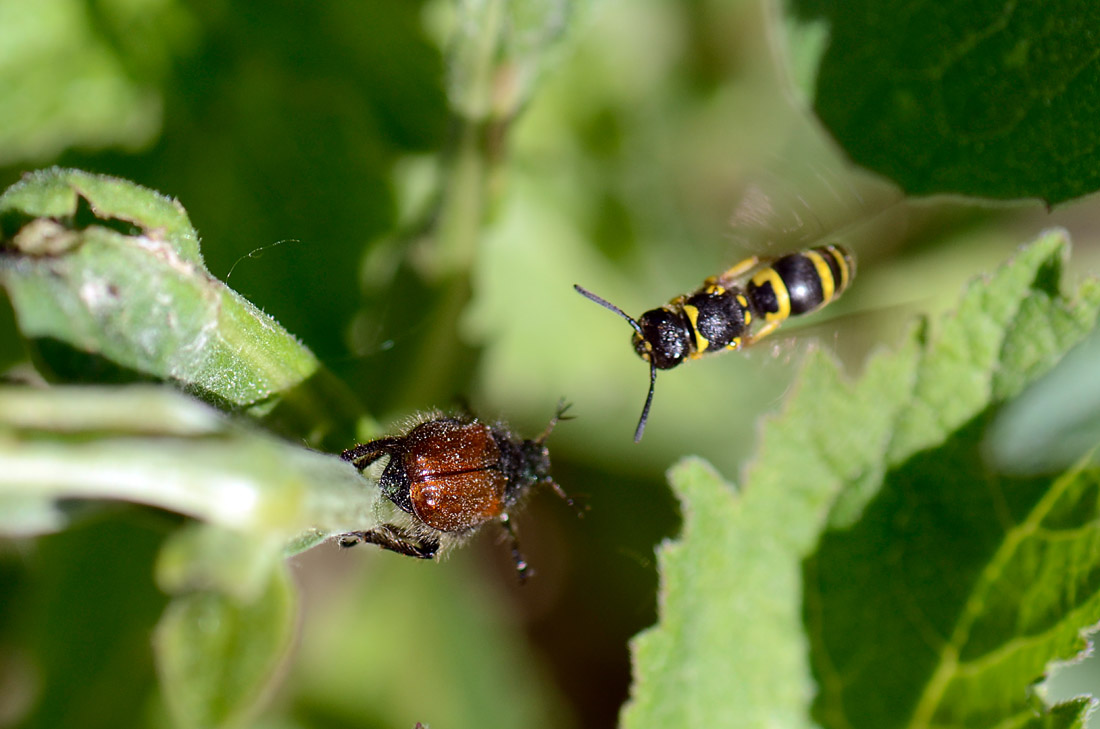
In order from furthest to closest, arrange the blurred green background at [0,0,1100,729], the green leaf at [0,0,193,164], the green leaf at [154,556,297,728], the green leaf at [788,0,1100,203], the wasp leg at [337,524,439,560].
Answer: the green leaf at [0,0,193,164], the blurred green background at [0,0,1100,729], the wasp leg at [337,524,439,560], the green leaf at [788,0,1100,203], the green leaf at [154,556,297,728]

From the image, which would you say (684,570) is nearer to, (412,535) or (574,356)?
(412,535)

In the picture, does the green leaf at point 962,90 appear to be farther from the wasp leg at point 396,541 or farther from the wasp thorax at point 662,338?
the wasp leg at point 396,541

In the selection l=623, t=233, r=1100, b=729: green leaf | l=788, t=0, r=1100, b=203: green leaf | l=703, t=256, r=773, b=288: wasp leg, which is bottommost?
l=623, t=233, r=1100, b=729: green leaf

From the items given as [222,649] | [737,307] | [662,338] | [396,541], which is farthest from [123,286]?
[737,307]

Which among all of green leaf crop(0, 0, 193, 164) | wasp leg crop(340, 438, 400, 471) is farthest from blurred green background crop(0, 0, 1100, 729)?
wasp leg crop(340, 438, 400, 471)

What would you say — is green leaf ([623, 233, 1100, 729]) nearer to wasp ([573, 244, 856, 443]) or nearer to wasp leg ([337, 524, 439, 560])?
wasp ([573, 244, 856, 443])

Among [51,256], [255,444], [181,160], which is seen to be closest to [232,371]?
[51,256]

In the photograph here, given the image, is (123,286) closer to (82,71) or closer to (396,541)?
→ (396,541)
